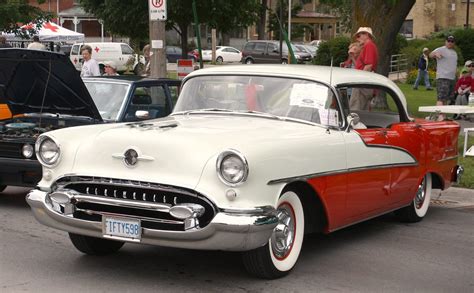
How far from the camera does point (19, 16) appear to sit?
20891 mm

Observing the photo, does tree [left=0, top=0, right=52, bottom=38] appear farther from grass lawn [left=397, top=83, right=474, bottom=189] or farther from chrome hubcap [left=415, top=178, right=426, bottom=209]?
chrome hubcap [left=415, top=178, right=426, bottom=209]

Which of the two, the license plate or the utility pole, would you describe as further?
the utility pole

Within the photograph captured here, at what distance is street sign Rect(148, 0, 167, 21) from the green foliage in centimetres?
2340

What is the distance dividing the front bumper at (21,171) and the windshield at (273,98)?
84.3 inches

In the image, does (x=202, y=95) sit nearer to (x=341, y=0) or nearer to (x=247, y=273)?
(x=247, y=273)

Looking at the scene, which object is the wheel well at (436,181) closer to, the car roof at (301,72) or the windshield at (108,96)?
the car roof at (301,72)

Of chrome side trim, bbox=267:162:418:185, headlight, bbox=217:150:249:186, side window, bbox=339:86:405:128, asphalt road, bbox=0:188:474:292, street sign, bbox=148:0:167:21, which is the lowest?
asphalt road, bbox=0:188:474:292

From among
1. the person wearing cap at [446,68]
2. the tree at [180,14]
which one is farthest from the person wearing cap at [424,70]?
the person wearing cap at [446,68]

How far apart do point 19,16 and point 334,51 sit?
717 inches

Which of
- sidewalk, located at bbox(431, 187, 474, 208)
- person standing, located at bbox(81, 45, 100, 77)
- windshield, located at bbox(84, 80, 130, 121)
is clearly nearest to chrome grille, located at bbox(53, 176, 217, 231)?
windshield, located at bbox(84, 80, 130, 121)

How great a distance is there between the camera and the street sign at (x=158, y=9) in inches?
484

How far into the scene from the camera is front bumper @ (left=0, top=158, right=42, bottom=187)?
8.50m

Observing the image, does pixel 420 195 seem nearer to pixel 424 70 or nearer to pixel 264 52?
pixel 424 70

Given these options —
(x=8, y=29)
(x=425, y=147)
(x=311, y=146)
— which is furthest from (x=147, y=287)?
(x=8, y=29)
